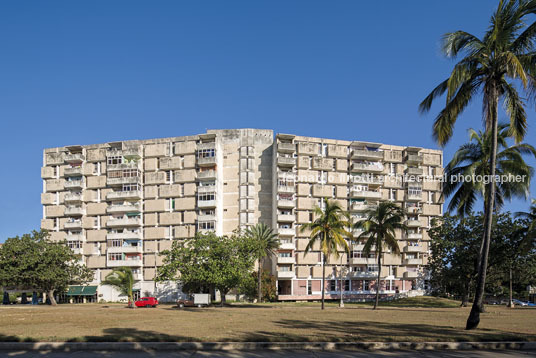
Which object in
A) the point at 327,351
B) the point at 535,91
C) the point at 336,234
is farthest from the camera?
the point at 336,234

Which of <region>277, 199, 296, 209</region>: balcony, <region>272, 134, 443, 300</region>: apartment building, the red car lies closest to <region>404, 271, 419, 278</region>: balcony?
<region>272, 134, 443, 300</region>: apartment building

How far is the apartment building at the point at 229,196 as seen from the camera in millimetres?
76250

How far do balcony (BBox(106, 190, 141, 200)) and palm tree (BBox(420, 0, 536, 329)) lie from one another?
214 ft

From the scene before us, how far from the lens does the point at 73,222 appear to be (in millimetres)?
80125

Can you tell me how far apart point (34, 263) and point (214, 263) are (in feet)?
95.8

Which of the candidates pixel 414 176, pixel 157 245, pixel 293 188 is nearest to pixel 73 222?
pixel 157 245

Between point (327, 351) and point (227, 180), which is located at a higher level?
point (227, 180)

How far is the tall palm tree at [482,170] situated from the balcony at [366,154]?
152 ft

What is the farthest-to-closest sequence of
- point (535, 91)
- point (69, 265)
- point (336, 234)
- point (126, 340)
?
point (69, 265), point (336, 234), point (535, 91), point (126, 340)

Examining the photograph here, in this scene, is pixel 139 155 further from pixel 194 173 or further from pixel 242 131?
pixel 242 131

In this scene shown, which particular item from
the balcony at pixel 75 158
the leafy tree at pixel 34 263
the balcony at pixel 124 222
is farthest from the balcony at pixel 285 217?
the balcony at pixel 75 158

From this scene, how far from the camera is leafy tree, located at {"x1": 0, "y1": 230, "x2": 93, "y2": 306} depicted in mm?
60812

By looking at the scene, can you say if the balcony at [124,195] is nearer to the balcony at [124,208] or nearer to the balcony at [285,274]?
the balcony at [124,208]

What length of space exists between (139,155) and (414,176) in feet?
183
